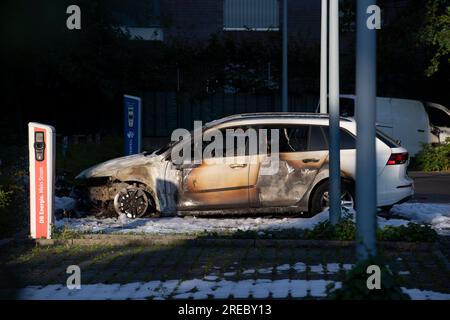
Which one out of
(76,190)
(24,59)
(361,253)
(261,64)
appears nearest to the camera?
(361,253)

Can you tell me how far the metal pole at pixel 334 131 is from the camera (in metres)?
10.2

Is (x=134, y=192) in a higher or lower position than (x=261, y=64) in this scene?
lower

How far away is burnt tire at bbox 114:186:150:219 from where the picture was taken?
39.1 feet

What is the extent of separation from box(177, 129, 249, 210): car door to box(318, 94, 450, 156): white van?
40.9ft

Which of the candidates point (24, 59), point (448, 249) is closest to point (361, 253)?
point (448, 249)

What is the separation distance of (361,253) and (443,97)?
23.0 meters

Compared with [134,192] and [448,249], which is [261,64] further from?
[448,249]

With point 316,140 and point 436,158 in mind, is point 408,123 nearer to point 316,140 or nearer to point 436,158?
point 436,158

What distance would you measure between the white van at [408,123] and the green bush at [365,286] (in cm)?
1819

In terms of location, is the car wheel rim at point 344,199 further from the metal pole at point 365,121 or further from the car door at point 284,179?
the metal pole at point 365,121

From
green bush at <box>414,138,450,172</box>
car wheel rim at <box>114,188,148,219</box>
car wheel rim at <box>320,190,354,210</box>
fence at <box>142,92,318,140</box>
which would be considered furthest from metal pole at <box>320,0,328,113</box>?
fence at <box>142,92,318,140</box>

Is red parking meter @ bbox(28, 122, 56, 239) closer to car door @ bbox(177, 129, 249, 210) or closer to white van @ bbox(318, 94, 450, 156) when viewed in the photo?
car door @ bbox(177, 129, 249, 210)

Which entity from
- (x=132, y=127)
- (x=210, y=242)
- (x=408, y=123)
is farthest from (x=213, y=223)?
(x=408, y=123)
